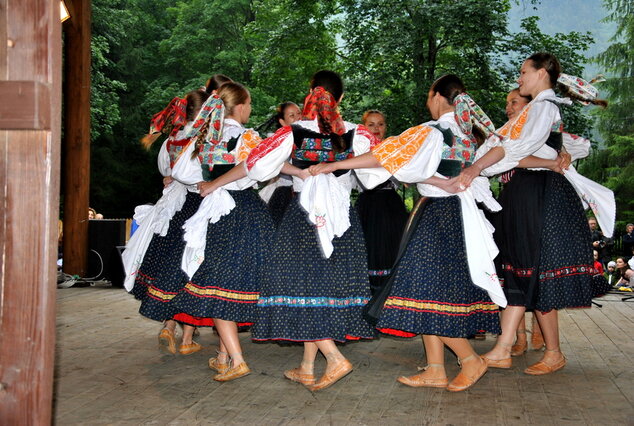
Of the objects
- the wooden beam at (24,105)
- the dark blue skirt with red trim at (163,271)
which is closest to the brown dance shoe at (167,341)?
the dark blue skirt with red trim at (163,271)

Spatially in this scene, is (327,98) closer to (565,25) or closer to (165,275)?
(165,275)

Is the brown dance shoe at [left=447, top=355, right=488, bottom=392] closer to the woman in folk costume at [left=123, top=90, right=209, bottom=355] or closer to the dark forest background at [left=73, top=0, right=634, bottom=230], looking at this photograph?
the woman in folk costume at [left=123, top=90, right=209, bottom=355]

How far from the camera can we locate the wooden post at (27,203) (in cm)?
169

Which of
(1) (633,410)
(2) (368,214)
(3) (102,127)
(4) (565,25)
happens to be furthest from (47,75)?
(4) (565,25)

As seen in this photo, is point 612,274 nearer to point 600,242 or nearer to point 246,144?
point 600,242

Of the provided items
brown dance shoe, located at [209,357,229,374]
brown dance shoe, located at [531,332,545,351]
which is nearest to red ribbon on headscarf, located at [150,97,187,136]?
brown dance shoe, located at [209,357,229,374]

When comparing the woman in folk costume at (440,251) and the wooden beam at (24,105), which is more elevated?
the wooden beam at (24,105)


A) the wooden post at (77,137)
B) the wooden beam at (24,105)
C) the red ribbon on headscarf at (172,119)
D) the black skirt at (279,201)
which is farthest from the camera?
the wooden post at (77,137)

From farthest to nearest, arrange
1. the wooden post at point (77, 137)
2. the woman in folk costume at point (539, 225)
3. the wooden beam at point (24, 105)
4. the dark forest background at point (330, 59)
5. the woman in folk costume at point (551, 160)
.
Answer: the dark forest background at point (330, 59)
the wooden post at point (77, 137)
the woman in folk costume at point (551, 160)
the woman in folk costume at point (539, 225)
the wooden beam at point (24, 105)

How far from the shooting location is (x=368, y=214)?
4.46 metres

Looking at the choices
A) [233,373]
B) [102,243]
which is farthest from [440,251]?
[102,243]

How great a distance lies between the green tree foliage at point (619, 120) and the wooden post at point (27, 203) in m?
17.5

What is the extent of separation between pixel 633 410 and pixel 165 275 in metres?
2.27

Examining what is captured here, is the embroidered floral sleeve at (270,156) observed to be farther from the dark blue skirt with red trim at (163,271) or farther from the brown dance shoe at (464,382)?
the brown dance shoe at (464,382)
